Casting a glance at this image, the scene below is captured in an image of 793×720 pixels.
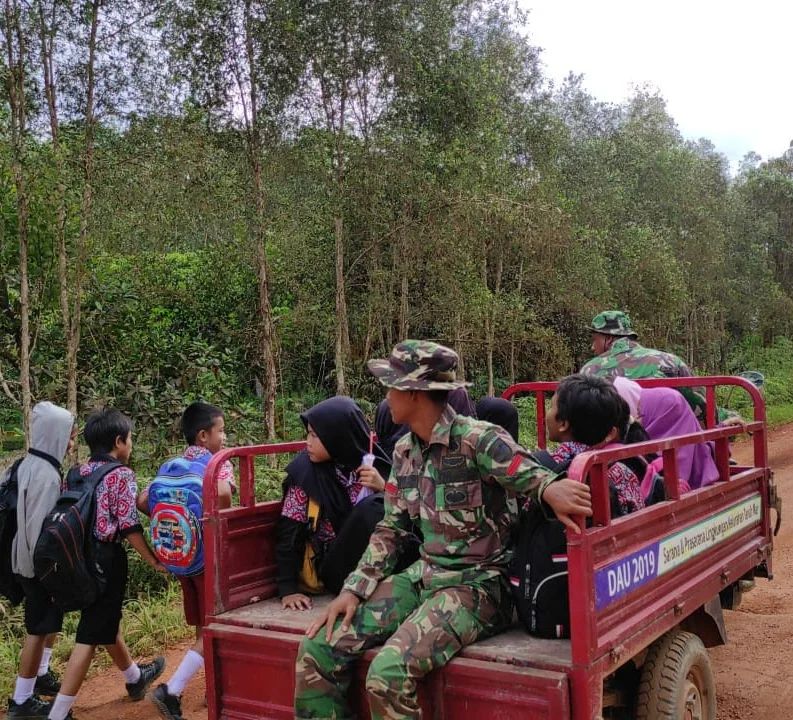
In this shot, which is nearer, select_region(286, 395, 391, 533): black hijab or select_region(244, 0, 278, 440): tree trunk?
select_region(286, 395, 391, 533): black hijab

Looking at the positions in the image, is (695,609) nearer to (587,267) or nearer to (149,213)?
(149,213)

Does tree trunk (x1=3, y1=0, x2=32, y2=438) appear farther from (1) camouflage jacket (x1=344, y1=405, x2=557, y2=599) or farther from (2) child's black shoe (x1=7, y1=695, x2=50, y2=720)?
(1) camouflage jacket (x1=344, y1=405, x2=557, y2=599)

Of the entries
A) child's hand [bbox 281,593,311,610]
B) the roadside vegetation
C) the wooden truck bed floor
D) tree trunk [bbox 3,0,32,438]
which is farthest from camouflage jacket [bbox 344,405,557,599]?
tree trunk [bbox 3,0,32,438]

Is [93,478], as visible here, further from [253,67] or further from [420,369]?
[253,67]

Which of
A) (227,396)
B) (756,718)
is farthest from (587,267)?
(756,718)

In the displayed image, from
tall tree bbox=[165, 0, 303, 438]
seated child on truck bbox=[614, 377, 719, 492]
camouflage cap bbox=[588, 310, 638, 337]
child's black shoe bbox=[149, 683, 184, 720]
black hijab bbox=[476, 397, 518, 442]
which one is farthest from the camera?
tall tree bbox=[165, 0, 303, 438]

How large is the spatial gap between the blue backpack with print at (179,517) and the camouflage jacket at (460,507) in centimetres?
124

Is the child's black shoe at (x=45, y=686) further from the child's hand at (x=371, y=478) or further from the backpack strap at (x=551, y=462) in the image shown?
the backpack strap at (x=551, y=462)

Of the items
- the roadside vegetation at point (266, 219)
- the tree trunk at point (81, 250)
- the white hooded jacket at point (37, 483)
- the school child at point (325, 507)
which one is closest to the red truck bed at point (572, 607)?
the school child at point (325, 507)

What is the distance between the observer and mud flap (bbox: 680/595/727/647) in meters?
3.55

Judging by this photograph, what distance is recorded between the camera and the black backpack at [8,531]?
4.11 metres

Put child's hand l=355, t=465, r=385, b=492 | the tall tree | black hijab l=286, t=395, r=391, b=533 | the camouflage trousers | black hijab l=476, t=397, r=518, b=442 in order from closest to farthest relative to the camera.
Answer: the camouflage trousers
child's hand l=355, t=465, r=385, b=492
black hijab l=286, t=395, r=391, b=533
black hijab l=476, t=397, r=518, b=442
the tall tree

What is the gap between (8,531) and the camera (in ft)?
13.5

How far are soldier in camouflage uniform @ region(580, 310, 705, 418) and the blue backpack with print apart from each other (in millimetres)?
2386
